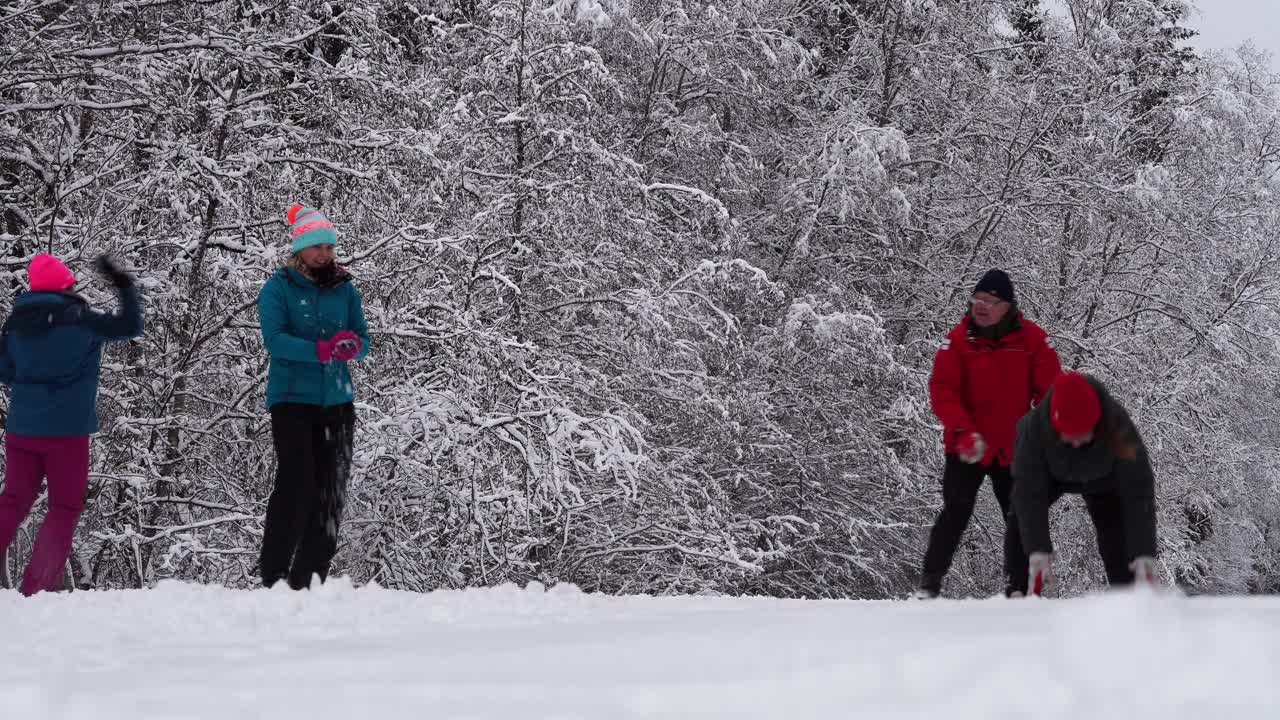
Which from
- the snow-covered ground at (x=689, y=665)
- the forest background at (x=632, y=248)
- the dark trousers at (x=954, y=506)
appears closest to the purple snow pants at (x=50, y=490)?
the snow-covered ground at (x=689, y=665)

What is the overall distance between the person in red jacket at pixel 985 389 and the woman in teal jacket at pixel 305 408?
2450 millimetres

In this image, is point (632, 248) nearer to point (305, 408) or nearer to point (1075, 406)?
point (305, 408)

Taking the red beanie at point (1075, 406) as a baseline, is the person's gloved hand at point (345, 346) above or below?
below

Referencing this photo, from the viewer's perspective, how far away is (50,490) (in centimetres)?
510

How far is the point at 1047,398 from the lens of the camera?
416 cm

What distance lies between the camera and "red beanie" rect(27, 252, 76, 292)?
5148mm

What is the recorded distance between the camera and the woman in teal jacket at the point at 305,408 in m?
4.73

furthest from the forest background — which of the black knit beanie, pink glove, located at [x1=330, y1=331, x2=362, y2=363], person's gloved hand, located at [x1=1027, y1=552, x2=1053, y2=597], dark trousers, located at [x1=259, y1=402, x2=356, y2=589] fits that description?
person's gloved hand, located at [x1=1027, y1=552, x2=1053, y2=597]

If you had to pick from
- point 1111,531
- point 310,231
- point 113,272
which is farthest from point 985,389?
point 113,272

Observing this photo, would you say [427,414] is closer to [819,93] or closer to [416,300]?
[416,300]

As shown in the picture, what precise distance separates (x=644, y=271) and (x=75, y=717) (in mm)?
9258

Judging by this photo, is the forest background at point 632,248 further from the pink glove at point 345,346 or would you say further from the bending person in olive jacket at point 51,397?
the pink glove at point 345,346

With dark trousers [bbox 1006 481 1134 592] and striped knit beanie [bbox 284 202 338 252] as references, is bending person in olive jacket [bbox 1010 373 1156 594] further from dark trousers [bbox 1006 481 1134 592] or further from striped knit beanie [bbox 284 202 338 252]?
striped knit beanie [bbox 284 202 338 252]

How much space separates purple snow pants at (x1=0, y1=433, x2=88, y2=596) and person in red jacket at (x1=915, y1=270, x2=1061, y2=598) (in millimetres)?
3620
